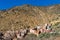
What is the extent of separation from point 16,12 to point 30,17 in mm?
3262

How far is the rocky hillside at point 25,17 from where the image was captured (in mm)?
45600

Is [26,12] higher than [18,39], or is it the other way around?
[26,12]

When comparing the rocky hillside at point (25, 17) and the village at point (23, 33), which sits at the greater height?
the rocky hillside at point (25, 17)

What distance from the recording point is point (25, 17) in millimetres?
49531

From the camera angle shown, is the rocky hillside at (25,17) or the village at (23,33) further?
the rocky hillside at (25,17)

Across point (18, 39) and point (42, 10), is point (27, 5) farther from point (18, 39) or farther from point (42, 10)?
point (18, 39)

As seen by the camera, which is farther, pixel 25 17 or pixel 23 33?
pixel 25 17

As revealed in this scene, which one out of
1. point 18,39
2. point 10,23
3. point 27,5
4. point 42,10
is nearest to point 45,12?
point 42,10

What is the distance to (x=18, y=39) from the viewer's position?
109ft

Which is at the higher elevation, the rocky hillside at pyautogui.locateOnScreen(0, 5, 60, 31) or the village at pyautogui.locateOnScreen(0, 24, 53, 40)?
the rocky hillside at pyautogui.locateOnScreen(0, 5, 60, 31)

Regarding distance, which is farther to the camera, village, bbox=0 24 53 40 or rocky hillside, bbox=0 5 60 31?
rocky hillside, bbox=0 5 60 31

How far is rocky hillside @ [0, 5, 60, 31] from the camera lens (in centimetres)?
4560

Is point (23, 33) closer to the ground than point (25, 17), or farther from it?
closer to the ground

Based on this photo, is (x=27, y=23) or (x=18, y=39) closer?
(x=18, y=39)
